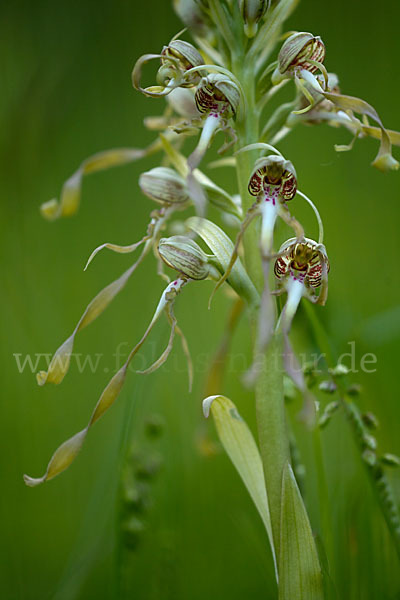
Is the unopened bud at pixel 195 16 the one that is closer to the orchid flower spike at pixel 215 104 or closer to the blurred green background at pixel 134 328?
the orchid flower spike at pixel 215 104

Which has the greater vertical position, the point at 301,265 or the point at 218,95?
the point at 218,95

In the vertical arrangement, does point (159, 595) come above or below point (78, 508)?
below

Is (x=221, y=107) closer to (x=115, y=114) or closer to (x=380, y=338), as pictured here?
(x=380, y=338)

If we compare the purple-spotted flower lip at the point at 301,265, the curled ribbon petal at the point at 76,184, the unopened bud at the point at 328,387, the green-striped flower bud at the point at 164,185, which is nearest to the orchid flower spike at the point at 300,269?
the purple-spotted flower lip at the point at 301,265

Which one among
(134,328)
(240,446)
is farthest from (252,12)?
(134,328)

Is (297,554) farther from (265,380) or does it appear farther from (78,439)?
(78,439)

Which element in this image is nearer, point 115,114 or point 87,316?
point 87,316

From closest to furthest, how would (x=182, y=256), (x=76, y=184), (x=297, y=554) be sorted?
(x=297, y=554), (x=182, y=256), (x=76, y=184)

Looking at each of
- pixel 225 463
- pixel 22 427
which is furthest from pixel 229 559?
pixel 22 427
